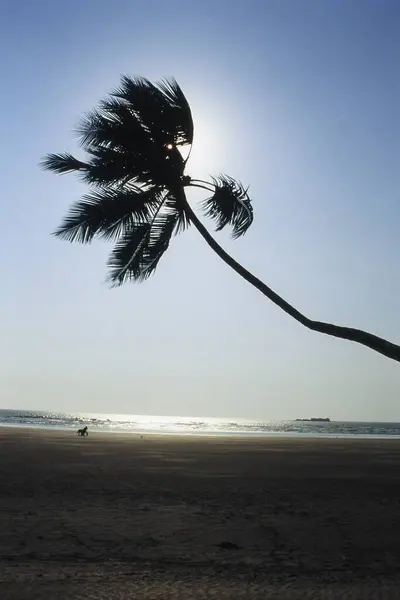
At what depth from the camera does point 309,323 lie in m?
9.00

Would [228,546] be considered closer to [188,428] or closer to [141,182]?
[141,182]

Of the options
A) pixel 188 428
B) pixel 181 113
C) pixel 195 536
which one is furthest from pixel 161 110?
pixel 188 428

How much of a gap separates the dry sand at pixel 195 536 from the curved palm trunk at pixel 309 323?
8.76ft

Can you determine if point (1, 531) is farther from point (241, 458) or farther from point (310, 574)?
point (241, 458)

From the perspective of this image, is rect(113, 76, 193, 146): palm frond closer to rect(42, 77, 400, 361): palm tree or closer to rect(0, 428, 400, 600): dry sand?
rect(42, 77, 400, 361): palm tree

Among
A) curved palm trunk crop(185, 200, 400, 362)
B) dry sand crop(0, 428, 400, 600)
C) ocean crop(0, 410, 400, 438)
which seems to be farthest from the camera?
ocean crop(0, 410, 400, 438)

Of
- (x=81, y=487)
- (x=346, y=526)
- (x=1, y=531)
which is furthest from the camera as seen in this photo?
(x=81, y=487)

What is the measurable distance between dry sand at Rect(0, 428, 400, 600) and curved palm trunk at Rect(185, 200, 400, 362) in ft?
8.76

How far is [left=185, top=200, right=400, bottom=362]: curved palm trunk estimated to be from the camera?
323 inches

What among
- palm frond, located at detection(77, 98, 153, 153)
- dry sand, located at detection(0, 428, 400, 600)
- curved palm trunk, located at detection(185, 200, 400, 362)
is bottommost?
dry sand, located at detection(0, 428, 400, 600)

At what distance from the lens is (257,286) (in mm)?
9758

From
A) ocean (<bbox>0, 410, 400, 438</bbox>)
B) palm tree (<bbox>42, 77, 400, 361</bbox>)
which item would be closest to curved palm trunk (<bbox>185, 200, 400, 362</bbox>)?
palm tree (<bbox>42, 77, 400, 361</bbox>)

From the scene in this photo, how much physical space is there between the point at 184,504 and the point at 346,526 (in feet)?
11.0

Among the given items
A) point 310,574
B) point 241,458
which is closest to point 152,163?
point 310,574
